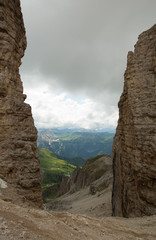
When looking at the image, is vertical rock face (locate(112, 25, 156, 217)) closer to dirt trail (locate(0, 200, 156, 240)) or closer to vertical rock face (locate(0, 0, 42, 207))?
dirt trail (locate(0, 200, 156, 240))

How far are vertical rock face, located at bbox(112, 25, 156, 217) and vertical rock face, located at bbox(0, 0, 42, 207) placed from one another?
12411mm

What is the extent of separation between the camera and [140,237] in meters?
10.3

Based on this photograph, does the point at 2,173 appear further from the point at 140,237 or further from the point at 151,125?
the point at 151,125

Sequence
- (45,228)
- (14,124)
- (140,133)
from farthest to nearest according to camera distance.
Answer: (140,133)
(14,124)
(45,228)

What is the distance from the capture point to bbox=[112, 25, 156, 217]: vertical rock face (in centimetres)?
1788

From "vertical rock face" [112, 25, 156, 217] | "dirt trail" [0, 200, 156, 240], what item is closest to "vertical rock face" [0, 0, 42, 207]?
"dirt trail" [0, 200, 156, 240]

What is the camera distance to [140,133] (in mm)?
19016

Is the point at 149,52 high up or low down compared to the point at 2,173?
up

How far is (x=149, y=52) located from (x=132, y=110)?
832 cm

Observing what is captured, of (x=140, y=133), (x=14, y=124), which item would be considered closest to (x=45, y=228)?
(x=14, y=124)

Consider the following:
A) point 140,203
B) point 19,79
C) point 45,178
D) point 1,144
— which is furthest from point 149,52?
point 45,178

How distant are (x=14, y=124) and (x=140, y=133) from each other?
50.0 ft

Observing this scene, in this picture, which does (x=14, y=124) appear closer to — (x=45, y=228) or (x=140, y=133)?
(x=45, y=228)

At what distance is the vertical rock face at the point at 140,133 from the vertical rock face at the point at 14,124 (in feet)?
40.7
